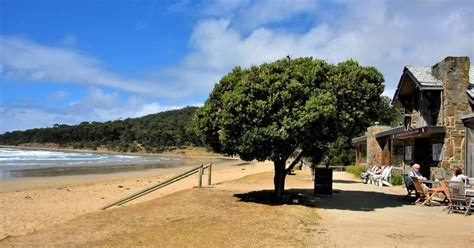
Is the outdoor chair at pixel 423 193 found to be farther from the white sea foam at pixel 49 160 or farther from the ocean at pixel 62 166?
the white sea foam at pixel 49 160

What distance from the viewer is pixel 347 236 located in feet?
26.6

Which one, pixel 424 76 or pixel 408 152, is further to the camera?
pixel 408 152

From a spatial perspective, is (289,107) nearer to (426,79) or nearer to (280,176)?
(280,176)

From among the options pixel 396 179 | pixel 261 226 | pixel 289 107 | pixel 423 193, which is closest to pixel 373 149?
pixel 396 179

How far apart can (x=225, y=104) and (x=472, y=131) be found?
23.2 feet

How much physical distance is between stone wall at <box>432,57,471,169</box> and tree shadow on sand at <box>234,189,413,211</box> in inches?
76.0

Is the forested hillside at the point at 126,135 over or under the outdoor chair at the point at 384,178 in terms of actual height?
over

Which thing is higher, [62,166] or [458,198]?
[458,198]

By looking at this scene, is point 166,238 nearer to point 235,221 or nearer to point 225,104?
point 235,221

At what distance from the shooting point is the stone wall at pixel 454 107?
44.1ft

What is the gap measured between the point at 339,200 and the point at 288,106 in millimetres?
3840

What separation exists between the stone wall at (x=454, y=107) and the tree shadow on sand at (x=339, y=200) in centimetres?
193

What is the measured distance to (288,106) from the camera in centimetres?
1181

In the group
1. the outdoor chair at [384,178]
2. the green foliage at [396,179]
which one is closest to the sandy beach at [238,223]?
the outdoor chair at [384,178]
